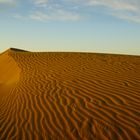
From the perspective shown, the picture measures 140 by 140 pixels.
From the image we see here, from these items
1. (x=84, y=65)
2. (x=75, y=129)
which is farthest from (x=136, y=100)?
(x=84, y=65)

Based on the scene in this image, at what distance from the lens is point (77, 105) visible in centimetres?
794

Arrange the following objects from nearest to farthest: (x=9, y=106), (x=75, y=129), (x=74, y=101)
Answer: (x=75, y=129)
(x=74, y=101)
(x=9, y=106)

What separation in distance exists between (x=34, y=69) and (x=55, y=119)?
8.31 m

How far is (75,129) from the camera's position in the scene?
6516 millimetres

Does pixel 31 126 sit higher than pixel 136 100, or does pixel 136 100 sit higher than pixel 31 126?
pixel 136 100

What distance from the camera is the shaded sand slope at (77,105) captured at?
637cm

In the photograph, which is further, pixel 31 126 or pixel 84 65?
pixel 84 65

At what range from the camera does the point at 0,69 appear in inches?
797

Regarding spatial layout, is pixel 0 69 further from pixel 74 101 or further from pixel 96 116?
pixel 96 116

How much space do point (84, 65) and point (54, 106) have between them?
6.00 m

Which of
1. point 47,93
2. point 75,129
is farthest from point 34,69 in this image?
point 75,129

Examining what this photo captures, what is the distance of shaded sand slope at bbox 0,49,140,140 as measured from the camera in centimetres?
637

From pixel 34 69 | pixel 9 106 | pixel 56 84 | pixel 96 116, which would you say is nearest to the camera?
pixel 96 116

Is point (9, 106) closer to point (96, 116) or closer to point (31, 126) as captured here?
point (31, 126)
